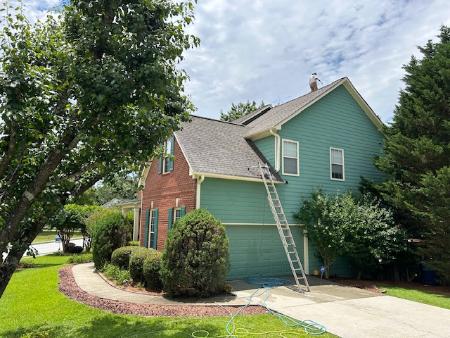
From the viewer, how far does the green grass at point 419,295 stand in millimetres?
10255

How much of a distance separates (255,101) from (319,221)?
29142 millimetres

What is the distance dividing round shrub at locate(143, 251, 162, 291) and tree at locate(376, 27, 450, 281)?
9.24 meters

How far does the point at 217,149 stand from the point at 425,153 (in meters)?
7.92

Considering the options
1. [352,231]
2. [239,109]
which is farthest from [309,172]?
[239,109]

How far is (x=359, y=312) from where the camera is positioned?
28.8ft

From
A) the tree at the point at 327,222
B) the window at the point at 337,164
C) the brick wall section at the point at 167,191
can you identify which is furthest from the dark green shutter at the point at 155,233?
the window at the point at 337,164

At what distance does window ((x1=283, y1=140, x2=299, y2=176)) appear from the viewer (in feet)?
47.7

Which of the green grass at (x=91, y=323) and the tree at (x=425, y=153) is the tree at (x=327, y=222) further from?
the green grass at (x=91, y=323)

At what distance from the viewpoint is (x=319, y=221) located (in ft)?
44.3

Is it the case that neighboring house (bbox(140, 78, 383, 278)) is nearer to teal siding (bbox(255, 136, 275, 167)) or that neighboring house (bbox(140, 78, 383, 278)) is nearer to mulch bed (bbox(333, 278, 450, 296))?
teal siding (bbox(255, 136, 275, 167))

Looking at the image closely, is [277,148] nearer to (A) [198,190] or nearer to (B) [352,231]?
(A) [198,190]

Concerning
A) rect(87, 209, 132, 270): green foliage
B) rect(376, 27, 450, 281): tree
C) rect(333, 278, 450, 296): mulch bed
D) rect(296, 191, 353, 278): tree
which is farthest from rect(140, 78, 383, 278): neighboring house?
rect(376, 27, 450, 281): tree

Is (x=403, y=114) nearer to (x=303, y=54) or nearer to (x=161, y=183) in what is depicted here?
(x=303, y=54)

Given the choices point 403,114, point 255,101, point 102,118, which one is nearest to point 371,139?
point 403,114
